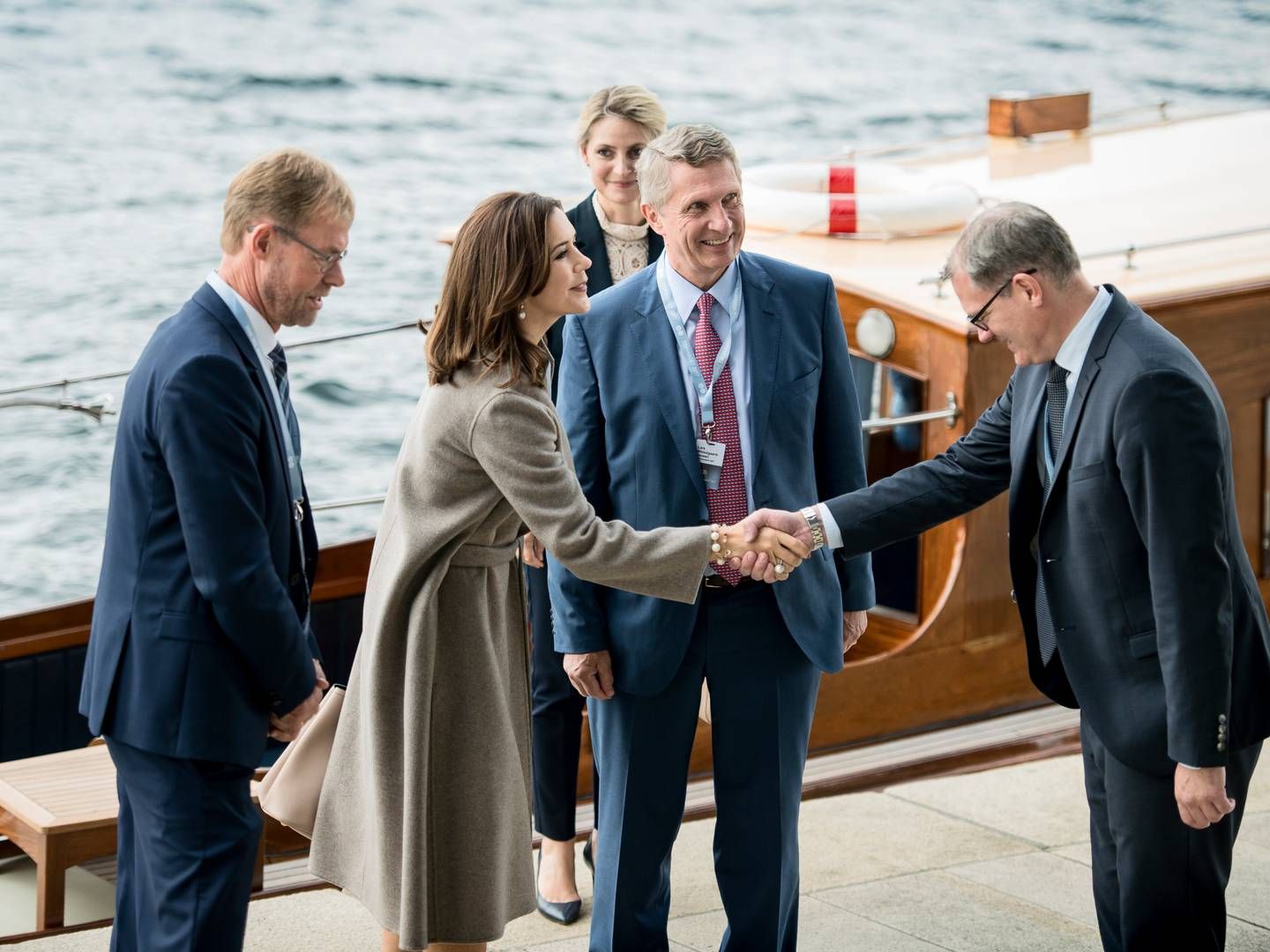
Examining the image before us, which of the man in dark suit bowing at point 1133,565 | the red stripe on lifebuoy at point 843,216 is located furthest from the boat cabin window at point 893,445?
the man in dark suit bowing at point 1133,565

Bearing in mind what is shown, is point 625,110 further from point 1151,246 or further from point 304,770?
point 1151,246

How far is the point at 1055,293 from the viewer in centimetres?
283

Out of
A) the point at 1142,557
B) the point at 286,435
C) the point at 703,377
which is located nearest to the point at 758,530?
the point at 703,377

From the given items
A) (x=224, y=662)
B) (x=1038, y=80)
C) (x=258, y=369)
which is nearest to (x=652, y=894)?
(x=224, y=662)

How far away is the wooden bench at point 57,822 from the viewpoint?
157 inches

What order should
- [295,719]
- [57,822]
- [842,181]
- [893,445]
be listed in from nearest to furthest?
[295,719]
[57,822]
[893,445]
[842,181]

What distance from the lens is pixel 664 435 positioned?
123 inches

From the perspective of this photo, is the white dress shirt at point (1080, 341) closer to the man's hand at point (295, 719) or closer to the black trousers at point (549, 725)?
the man's hand at point (295, 719)

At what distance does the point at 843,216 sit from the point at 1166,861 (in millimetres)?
3414

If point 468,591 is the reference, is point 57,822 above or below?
below

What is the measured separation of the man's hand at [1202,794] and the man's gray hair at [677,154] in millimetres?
1237

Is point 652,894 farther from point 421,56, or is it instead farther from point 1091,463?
point 421,56

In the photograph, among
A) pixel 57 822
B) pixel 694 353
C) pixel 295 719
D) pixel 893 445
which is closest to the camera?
pixel 295 719

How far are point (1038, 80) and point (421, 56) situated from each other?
1023 cm
